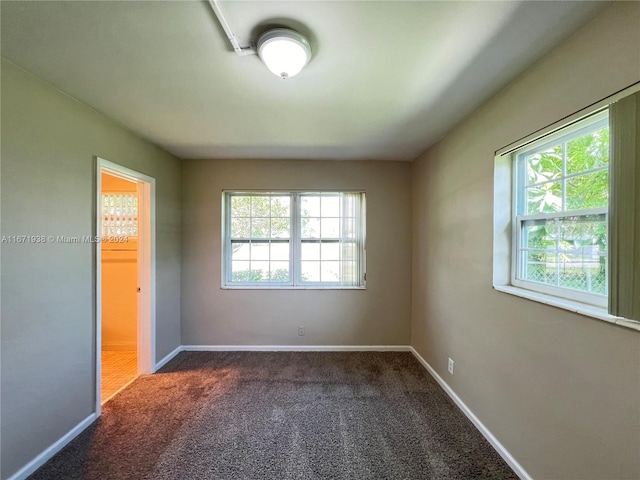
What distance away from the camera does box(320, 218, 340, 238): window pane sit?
11.3 ft

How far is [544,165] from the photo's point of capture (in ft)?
5.15

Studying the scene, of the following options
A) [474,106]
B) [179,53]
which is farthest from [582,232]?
[179,53]

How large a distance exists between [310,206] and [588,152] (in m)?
2.60

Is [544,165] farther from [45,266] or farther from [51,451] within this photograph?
[51,451]

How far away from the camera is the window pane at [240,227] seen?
345 cm

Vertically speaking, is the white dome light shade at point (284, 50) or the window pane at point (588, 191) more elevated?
the white dome light shade at point (284, 50)

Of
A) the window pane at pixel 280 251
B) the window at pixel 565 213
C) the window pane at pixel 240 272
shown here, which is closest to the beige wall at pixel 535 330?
the window at pixel 565 213

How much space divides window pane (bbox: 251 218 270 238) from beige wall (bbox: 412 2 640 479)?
211 cm

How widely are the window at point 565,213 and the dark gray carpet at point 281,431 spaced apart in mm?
1250

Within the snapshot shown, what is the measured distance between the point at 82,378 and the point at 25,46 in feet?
7.03

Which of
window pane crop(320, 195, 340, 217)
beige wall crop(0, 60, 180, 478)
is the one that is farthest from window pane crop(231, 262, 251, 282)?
beige wall crop(0, 60, 180, 478)

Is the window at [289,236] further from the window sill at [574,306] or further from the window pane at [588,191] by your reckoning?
the window pane at [588,191]

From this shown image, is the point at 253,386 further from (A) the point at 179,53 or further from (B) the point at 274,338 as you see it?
(A) the point at 179,53

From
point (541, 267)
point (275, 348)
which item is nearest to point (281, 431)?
point (275, 348)
